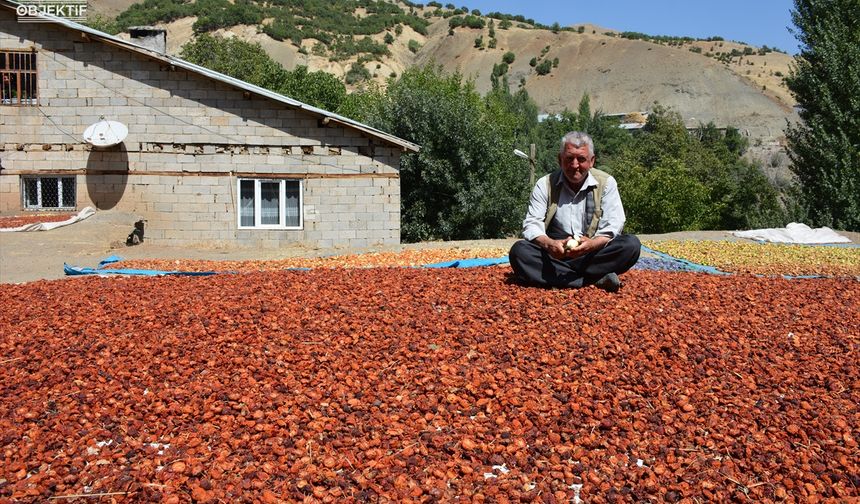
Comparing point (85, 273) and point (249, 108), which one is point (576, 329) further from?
point (249, 108)

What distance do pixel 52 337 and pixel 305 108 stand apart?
1099 cm

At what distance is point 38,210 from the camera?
50.2 feet

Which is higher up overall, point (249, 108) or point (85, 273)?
point (249, 108)

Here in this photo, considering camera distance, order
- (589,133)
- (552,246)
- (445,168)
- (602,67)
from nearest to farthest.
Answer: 1. (552,246)
2. (445,168)
3. (589,133)
4. (602,67)

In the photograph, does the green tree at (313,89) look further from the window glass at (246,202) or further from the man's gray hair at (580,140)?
the man's gray hair at (580,140)

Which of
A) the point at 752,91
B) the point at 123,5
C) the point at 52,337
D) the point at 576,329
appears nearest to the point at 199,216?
the point at 52,337

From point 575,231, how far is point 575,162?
585mm

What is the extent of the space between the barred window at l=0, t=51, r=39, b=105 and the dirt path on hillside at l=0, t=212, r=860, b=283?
11.2ft

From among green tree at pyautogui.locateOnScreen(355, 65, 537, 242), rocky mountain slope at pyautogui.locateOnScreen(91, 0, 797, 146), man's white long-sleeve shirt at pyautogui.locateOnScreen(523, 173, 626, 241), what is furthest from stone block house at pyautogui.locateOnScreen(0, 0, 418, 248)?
rocky mountain slope at pyautogui.locateOnScreen(91, 0, 797, 146)

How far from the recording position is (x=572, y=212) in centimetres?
563

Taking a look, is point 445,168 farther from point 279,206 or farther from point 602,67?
point 602,67

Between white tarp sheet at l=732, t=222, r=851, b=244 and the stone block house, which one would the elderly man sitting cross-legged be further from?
white tarp sheet at l=732, t=222, r=851, b=244

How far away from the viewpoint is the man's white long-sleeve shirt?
5.50 metres

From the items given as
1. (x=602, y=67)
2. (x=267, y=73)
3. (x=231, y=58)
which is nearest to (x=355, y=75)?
(x=231, y=58)
